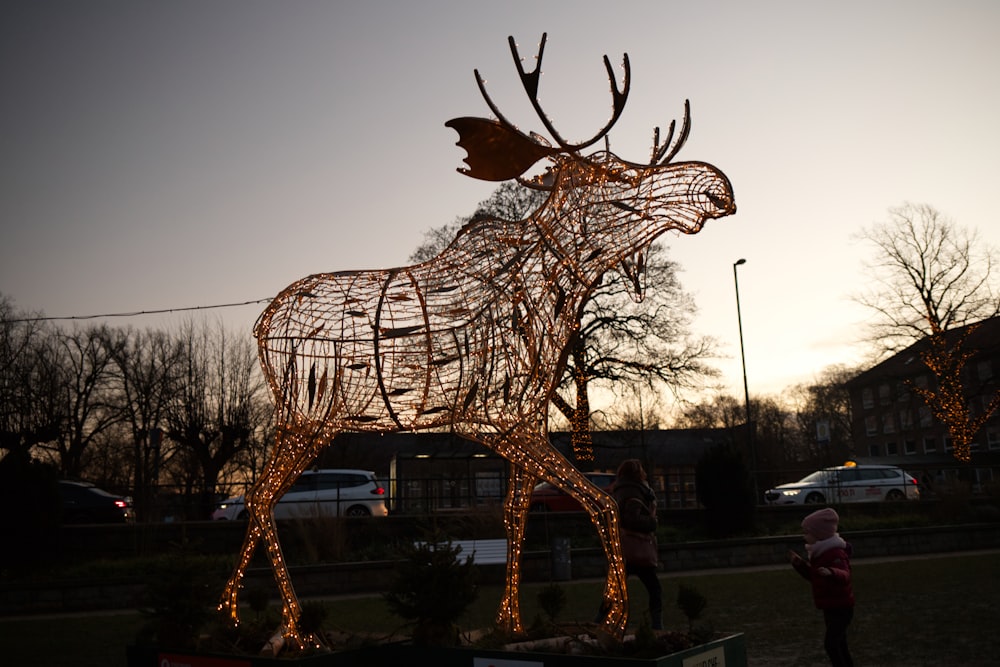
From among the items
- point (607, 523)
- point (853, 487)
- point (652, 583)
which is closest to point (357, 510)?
point (652, 583)

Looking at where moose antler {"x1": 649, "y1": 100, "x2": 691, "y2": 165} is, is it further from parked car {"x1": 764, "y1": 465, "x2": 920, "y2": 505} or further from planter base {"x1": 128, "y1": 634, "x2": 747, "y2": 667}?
parked car {"x1": 764, "y1": 465, "x2": 920, "y2": 505}

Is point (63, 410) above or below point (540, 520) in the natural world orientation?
above

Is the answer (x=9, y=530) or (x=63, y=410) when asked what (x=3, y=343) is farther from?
(x=9, y=530)

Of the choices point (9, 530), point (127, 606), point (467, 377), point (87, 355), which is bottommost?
point (127, 606)

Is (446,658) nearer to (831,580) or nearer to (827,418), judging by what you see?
(831,580)

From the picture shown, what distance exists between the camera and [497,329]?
235 inches

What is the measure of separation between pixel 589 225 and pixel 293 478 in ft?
9.51

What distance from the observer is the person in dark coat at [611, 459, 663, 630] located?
7734mm

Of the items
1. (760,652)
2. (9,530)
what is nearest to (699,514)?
(760,652)

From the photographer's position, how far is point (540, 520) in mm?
17203

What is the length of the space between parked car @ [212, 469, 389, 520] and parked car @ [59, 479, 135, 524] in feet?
7.42

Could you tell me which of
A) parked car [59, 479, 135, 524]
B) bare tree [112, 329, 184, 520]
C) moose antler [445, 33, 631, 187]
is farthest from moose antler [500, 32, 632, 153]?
bare tree [112, 329, 184, 520]

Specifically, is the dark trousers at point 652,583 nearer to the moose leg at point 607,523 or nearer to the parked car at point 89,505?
the moose leg at point 607,523

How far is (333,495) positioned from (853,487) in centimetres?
1400
